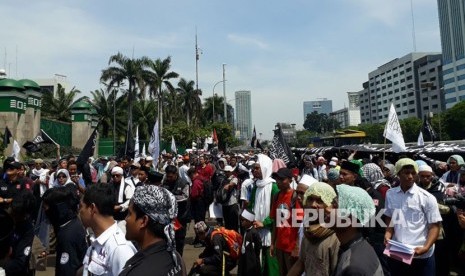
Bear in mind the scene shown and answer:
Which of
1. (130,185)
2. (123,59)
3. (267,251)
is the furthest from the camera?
(123,59)

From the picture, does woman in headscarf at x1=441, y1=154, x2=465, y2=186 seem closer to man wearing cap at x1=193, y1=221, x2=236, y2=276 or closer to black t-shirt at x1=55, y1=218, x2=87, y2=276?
man wearing cap at x1=193, y1=221, x2=236, y2=276

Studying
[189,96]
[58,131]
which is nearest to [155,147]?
[58,131]

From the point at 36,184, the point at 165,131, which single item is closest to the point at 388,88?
the point at 165,131

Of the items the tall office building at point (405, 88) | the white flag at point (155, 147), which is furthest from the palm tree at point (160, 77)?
the tall office building at point (405, 88)

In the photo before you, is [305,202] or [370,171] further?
[370,171]

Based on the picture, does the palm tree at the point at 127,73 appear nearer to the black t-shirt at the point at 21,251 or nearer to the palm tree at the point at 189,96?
the palm tree at the point at 189,96

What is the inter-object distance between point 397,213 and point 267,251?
5.54ft

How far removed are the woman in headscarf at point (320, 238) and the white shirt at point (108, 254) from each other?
1281mm

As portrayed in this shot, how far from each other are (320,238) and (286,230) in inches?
68.3

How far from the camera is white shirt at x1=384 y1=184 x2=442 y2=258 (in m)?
4.00

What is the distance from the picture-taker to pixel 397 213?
414 cm

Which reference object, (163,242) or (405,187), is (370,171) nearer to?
(405,187)

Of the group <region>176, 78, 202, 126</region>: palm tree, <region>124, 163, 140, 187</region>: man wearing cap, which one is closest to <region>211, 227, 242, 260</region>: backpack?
<region>124, 163, 140, 187</region>: man wearing cap

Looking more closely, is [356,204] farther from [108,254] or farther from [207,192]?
[207,192]
